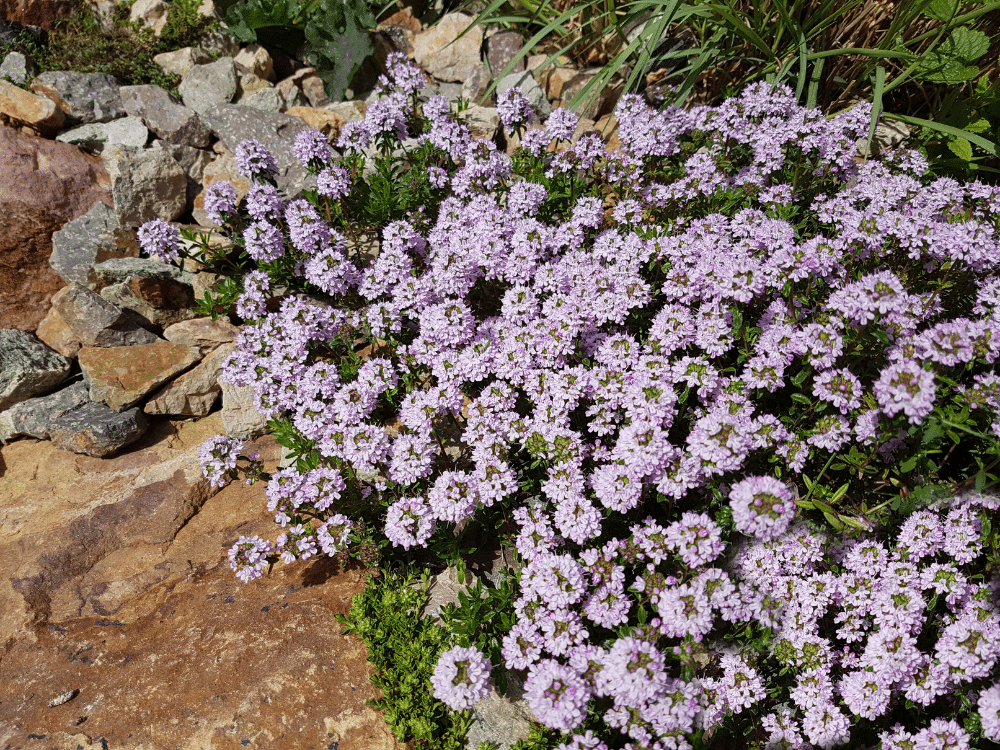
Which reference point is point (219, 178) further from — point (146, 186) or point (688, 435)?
point (688, 435)

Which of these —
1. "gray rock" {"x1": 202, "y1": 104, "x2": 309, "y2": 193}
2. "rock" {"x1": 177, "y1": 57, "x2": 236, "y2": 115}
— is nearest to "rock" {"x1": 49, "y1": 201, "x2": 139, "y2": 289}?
"gray rock" {"x1": 202, "y1": 104, "x2": 309, "y2": 193}

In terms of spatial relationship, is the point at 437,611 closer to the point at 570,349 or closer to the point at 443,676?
the point at 443,676

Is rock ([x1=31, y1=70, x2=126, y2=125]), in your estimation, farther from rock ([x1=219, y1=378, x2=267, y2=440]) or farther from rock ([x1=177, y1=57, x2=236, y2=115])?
rock ([x1=219, y1=378, x2=267, y2=440])

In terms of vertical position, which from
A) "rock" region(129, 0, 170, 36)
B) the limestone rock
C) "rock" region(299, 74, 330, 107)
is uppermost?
"rock" region(129, 0, 170, 36)

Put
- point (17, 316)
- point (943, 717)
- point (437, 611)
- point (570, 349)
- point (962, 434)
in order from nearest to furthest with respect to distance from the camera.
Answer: point (943, 717) → point (962, 434) → point (437, 611) → point (570, 349) → point (17, 316)

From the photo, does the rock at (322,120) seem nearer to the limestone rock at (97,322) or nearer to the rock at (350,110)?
the rock at (350,110)

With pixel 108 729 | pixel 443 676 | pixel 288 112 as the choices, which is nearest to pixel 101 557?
pixel 108 729
